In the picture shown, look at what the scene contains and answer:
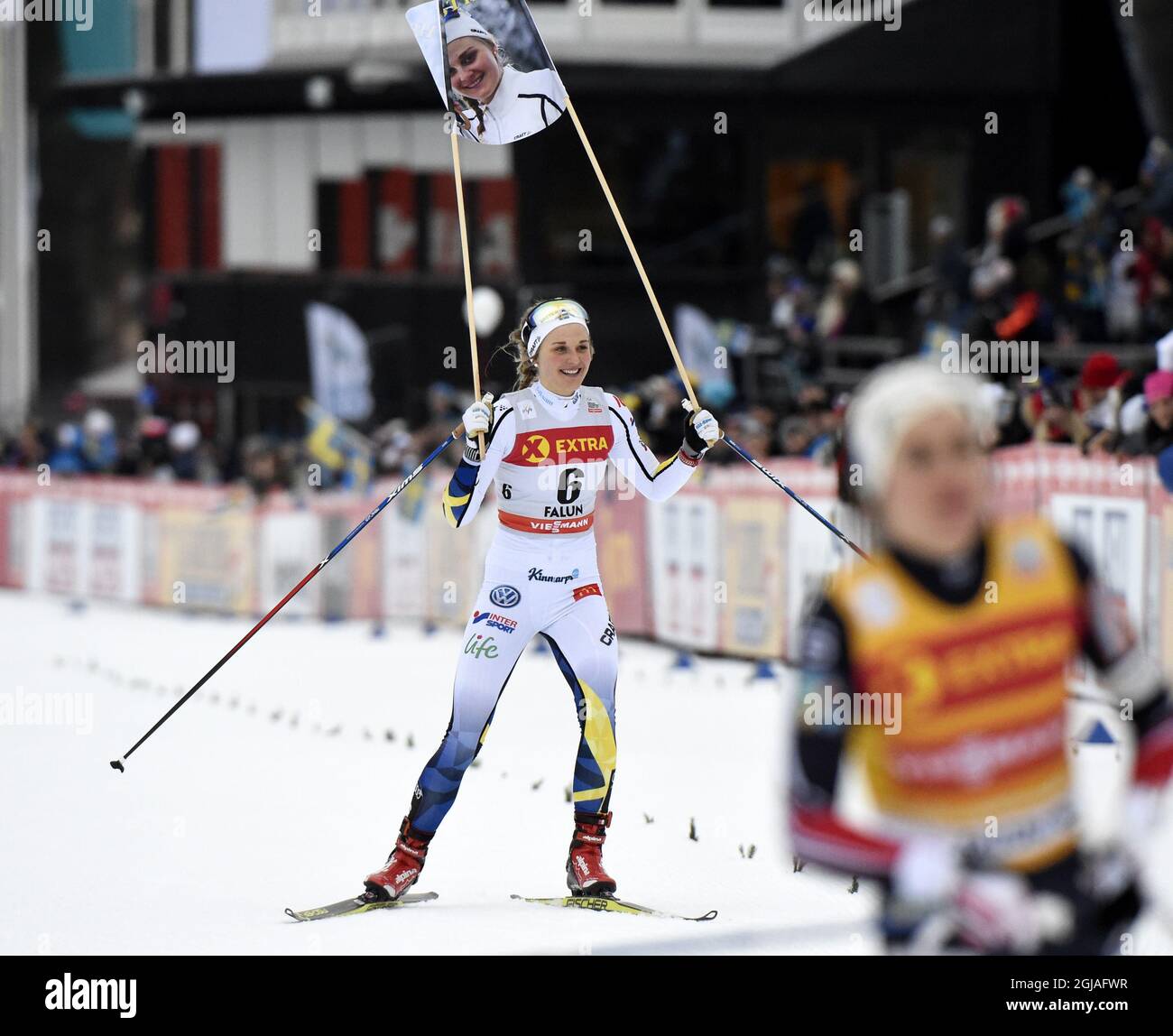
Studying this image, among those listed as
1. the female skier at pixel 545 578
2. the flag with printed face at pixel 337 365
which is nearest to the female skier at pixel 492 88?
the female skier at pixel 545 578

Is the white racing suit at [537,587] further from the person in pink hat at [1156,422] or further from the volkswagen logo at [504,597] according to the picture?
the person in pink hat at [1156,422]

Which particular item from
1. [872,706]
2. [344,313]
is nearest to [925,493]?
[872,706]

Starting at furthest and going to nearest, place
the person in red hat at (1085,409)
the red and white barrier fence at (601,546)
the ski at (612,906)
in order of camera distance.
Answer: the person in red hat at (1085,409) < the red and white barrier fence at (601,546) < the ski at (612,906)

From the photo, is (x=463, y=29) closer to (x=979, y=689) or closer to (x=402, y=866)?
(x=402, y=866)

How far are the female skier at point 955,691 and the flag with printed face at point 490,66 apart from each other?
4.59 m

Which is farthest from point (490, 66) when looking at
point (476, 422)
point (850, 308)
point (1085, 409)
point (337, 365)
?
point (337, 365)

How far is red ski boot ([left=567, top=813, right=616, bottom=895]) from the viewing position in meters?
6.79

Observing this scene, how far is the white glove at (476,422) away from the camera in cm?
652

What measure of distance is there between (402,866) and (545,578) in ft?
3.80

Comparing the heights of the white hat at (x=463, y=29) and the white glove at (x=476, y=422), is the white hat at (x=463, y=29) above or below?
above

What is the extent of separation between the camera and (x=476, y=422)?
6.52 m

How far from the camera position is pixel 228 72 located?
94.9 feet
